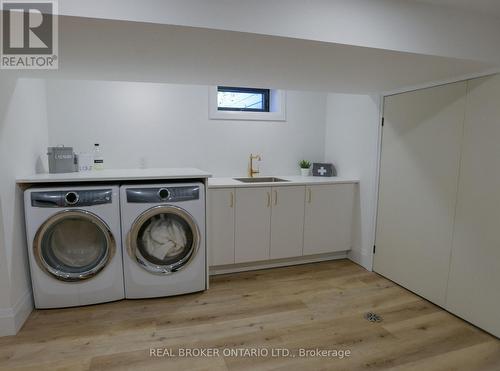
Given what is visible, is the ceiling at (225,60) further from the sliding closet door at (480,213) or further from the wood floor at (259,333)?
the wood floor at (259,333)

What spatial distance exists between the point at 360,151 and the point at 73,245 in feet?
9.23

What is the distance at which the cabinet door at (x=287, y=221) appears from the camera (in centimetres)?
298

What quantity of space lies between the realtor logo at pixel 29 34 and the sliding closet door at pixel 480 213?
249cm

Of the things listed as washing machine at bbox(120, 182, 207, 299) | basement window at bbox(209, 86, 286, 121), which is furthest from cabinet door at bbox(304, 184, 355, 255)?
washing machine at bbox(120, 182, 207, 299)

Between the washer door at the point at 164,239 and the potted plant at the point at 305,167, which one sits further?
the potted plant at the point at 305,167

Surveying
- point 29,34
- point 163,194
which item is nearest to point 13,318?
point 163,194

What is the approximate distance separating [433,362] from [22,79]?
11.0 ft

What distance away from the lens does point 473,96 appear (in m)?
2.07

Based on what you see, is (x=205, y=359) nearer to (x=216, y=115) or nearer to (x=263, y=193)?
(x=263, y=193)

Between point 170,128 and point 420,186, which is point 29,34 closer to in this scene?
point 170,128

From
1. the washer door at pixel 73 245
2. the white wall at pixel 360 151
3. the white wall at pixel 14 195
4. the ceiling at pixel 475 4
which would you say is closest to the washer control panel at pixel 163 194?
the washer door at pixel 73 245

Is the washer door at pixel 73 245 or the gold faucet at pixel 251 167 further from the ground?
the gold faucet at pixel 251 167

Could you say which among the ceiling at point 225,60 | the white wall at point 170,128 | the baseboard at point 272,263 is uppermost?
the ceiling at point 225,60

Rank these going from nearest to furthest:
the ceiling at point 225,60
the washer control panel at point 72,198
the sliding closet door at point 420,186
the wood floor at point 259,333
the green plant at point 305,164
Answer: the ceiling at point 225,60
the wood floor at point 259,333
the washer control panel at point 72,198
the sliding closet door at point 420,186
the green plant at point 305,164
